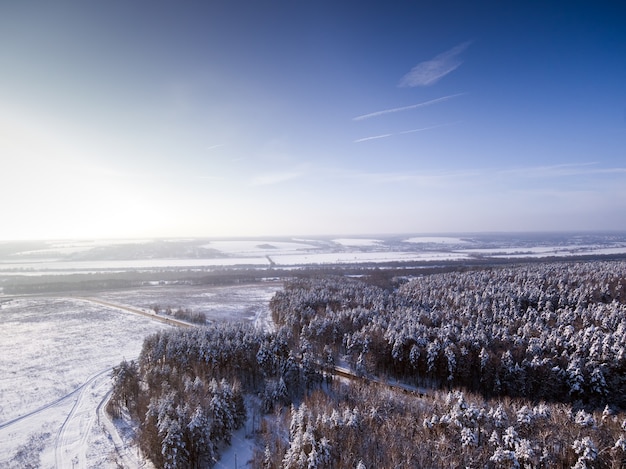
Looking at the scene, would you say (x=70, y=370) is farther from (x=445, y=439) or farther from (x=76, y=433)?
(x=445, y=439)

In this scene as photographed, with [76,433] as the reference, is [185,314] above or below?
above

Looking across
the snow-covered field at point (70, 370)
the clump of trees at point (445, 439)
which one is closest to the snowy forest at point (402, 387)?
the clump of trees at point (445, 439)

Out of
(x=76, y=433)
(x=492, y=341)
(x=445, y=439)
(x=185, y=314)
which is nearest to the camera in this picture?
(x=445, y=439)

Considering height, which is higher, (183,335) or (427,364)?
(183,335)

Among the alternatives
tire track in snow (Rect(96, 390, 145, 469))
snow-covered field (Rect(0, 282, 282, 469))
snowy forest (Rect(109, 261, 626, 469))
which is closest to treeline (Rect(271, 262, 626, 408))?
snowy forest (Rect(109, 261, 626, 469))

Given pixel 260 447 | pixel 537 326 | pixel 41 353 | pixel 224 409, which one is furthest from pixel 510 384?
pixel 41 353

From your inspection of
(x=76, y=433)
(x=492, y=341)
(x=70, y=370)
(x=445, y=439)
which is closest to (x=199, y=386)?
(x=76, y=433)

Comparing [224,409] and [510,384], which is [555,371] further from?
[224,409]
